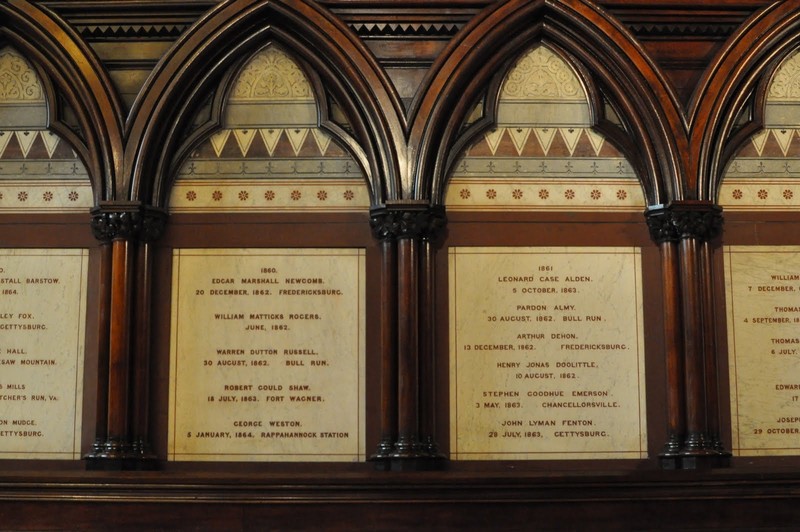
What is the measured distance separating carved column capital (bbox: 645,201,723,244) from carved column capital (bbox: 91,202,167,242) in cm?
342

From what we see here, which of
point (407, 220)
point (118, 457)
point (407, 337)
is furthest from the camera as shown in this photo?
point (407, 220)

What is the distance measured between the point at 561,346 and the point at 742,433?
4.28ft

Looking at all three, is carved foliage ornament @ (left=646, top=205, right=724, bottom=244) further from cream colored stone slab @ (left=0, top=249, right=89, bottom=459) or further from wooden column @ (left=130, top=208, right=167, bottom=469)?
cream colored stone slab @ (left=0, top=249, right=89, bottom=459)

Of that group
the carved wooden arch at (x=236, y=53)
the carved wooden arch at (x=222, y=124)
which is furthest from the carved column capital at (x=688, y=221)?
the carved wooden arch at (x=222, y=124)

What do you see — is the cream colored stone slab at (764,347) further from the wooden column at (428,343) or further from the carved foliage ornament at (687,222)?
the wooden column at (428,343)

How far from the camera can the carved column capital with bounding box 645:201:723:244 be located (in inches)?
287

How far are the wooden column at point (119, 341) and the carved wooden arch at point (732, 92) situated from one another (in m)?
3.72

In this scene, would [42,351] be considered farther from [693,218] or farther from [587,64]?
[693,218]

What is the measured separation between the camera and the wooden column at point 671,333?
712 cm

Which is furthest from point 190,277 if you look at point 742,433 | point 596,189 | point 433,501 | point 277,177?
point 742,433

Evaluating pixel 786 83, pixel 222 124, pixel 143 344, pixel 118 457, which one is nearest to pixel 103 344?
pixel 143 344

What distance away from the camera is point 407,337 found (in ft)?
23.4

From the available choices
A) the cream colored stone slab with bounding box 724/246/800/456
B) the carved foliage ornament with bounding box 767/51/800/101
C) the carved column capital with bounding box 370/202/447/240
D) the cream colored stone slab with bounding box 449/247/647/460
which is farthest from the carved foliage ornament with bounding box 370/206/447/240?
the carved foliage ornament with bounding box 767/51/800/101

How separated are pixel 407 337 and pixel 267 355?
3.13 ft
